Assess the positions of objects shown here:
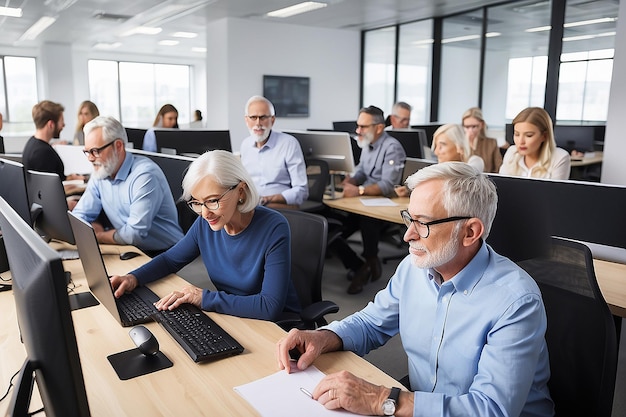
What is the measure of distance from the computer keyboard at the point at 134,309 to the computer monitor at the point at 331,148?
8.35ft

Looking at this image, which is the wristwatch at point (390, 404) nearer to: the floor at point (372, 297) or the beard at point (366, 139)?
the floor at point (372, 297)

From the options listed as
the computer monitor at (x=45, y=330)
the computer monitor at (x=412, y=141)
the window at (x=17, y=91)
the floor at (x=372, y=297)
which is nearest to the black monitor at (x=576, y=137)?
the computer monitor at (x=412, y=141)

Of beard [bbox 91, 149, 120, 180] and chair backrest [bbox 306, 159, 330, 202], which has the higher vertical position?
beard [bbox 91, 149, 120, 180]

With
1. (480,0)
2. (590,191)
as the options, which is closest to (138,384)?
(590,191)

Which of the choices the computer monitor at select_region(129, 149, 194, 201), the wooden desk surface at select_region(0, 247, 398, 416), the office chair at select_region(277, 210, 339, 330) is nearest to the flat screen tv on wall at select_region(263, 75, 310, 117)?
the computer monitor at select_region(129, 149, 194, 201)

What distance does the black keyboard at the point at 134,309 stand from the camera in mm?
1711

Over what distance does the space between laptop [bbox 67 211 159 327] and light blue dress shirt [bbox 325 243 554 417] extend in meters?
0.65

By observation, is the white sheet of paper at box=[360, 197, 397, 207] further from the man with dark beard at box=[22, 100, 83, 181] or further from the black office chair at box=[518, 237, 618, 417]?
the black office chair at box=[518, 237, 618, 417]

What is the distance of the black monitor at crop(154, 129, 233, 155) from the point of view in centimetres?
445

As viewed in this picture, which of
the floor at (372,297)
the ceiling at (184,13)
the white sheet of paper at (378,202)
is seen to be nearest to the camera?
the floor at (372,297)

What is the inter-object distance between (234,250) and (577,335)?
115cm

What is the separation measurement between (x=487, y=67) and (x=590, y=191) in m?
5.98

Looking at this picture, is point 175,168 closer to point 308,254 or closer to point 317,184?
point 317,184

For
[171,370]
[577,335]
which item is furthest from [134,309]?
[577,335]
